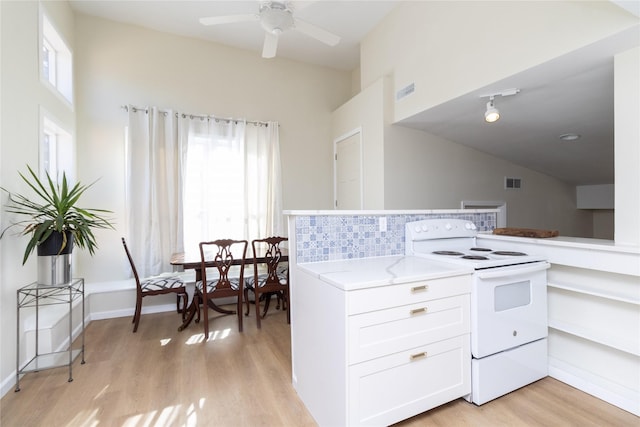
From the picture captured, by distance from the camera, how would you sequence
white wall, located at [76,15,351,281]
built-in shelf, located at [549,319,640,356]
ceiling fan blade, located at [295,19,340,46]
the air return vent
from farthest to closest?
the air return vent < white wall, located at [76,15,351,281] < ceiling fan blade, located at [295,19,340,46] < built-in shelf, located at [549,319,640,356]

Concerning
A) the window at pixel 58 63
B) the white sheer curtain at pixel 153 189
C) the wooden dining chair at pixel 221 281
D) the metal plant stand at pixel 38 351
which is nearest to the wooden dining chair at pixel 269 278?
the wooden dining chair at pixel 221 281

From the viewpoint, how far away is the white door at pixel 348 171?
395 cm

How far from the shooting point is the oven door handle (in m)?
1.75

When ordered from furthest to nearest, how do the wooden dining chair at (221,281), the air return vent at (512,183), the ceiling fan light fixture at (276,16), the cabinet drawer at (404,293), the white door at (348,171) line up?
1. the air return vent at (512,183)
2. the white door at (348,171)
3. the wooden dining chair at (221,281)
4. the ceiling fan light fixture at (276,16)
5. the cabinet drawer at (404,293)

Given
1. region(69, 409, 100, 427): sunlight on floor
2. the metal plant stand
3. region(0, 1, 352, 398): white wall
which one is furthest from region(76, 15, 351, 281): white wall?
region(69, 409, 100, 427): sunlight on floor

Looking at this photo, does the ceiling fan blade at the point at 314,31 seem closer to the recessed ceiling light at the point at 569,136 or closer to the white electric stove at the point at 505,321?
the white electric stove at the point at 505,321

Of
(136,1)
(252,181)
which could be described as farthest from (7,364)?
(136,1)

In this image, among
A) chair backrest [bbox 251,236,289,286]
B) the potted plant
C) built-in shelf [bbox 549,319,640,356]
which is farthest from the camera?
chair backrest [bbox 251,236,289,286]

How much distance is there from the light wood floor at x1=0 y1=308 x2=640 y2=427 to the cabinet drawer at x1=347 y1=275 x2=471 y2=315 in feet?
2.36

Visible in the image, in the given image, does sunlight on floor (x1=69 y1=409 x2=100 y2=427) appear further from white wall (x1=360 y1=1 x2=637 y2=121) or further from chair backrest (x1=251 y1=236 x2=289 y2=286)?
white wall (x1=360 y1=1 x2=637 y2=121)

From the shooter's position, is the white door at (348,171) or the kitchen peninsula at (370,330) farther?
the white door at (348,171)

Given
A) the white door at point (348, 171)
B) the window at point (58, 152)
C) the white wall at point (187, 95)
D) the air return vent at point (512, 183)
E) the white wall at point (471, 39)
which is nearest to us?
the white wall at point (471, 39)

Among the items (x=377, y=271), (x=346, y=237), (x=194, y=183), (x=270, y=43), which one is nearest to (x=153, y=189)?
(x=194, y=183)

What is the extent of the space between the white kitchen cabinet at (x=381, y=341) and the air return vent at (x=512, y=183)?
303cm
